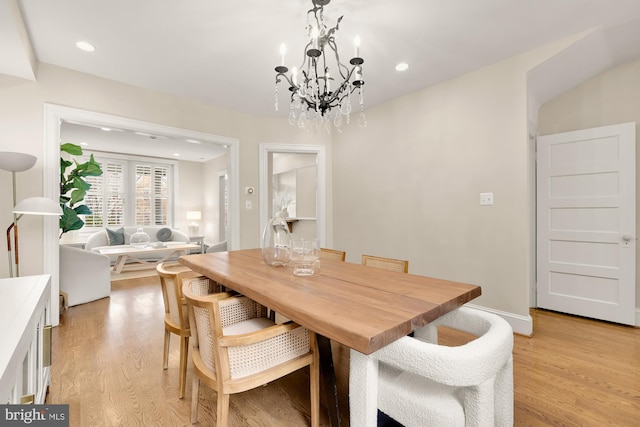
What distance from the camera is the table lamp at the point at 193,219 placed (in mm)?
7556

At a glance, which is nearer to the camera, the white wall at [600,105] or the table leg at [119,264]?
the white wall at [600,105]

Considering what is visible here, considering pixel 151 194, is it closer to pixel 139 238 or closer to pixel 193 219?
pixel 193 219

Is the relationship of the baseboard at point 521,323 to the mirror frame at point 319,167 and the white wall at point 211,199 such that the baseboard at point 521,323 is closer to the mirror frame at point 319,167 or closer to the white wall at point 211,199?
the mirror frame at point 319,167

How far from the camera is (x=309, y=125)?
4301 millimetres

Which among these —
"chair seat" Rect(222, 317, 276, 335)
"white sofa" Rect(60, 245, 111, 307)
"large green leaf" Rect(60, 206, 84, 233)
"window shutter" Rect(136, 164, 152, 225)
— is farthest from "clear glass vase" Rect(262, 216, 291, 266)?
"window shutter" Rect(136, 164, 152, 225)

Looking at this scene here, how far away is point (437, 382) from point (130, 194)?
7997 mm

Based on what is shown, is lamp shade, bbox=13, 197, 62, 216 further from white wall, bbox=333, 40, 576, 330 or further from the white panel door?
the white panel door

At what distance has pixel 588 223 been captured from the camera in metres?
2.91

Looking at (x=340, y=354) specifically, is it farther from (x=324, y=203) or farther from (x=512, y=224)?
(x=324, y=203)

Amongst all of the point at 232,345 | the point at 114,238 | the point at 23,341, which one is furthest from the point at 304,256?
the point at 114,238

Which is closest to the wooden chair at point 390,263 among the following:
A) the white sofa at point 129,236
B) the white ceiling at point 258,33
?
the white ceiling at point 258,33

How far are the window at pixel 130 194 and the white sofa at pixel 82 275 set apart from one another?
3.80 m

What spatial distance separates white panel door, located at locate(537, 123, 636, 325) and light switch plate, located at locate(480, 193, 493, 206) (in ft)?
3.12

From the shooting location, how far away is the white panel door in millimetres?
2703
